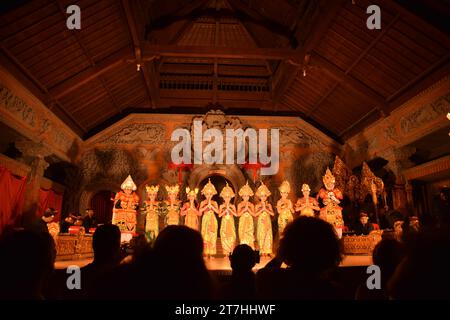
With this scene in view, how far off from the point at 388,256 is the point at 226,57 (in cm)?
745

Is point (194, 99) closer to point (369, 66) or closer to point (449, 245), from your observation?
point (369, 66)

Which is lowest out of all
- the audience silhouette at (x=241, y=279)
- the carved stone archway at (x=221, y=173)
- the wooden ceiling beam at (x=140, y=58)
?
the audience silhouette at (x=241, y=279)

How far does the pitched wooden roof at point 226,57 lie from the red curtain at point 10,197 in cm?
207

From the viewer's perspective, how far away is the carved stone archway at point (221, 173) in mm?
10391

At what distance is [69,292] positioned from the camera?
6.29ft

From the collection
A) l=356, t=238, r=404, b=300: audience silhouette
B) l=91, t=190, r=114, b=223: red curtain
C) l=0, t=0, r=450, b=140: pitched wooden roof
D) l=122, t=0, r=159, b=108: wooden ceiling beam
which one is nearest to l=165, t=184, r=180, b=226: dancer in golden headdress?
l=122, t=0, r=159, b=108: wooden ceiling beam

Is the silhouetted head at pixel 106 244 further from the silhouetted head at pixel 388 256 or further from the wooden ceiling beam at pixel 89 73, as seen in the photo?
the wooden ceiling beam at pixel 89 73

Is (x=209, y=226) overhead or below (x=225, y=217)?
below

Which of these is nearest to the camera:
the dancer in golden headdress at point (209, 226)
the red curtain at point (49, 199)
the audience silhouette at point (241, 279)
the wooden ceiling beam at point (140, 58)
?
the audience silhouette at point (241, 279)

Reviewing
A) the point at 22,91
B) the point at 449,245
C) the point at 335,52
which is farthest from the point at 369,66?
the point at 22,91

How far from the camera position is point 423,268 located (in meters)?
1.15

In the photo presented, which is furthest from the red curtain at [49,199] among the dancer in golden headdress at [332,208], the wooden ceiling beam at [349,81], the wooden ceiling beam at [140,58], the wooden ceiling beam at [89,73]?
the wooden ceiling beam at [349,81]

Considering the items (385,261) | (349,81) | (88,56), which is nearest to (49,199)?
(88,56)

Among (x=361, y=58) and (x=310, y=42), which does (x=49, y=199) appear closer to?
(x=310, y=42)
